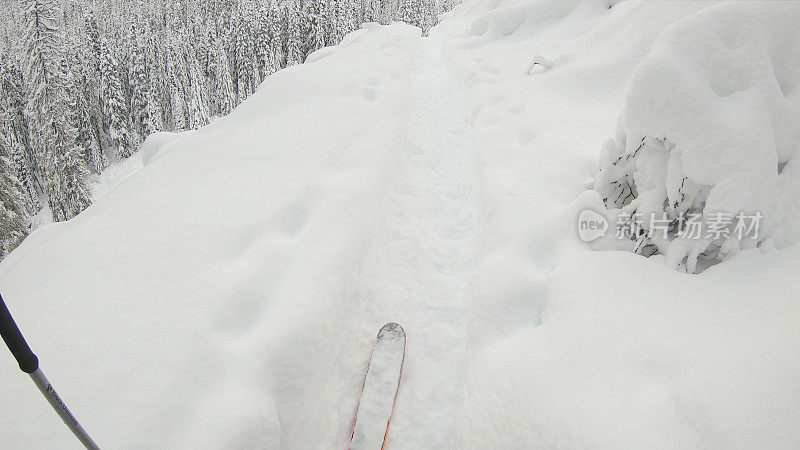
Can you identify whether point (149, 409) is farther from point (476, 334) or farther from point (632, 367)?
point (632, 367)

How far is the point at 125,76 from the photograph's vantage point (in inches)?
2020

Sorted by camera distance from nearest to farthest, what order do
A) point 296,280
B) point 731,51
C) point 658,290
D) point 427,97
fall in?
1. point 658,290
2. point 731,51
3. point 296,280
4. point 427,97

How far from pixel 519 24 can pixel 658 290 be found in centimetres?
1776

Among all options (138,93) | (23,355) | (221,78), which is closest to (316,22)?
(221,78)

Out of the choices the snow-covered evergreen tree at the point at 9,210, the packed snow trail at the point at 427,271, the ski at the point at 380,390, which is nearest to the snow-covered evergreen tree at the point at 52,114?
the snow-covered evergreen tree at the point at 9,210

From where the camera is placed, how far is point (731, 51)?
16.2 ft

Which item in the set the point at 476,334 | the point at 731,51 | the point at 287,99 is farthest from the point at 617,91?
the point at 287,99

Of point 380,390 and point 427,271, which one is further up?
point 427,271

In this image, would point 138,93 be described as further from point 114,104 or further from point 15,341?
point 15,341

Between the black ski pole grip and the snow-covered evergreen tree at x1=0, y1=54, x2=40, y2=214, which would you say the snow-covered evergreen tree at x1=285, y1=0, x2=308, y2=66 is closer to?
the snow-covered evergreen tree at x1=0, y1=54, x2=40, y2=214

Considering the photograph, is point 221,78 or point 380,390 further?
point 221,78

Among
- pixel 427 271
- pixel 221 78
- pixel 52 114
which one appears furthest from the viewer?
pixel 221 78

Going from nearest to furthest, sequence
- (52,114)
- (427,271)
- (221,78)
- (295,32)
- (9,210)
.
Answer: (427,271)
(9,210)
(52,114)
(295,32)
(221,78)

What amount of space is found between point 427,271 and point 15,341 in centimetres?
517
